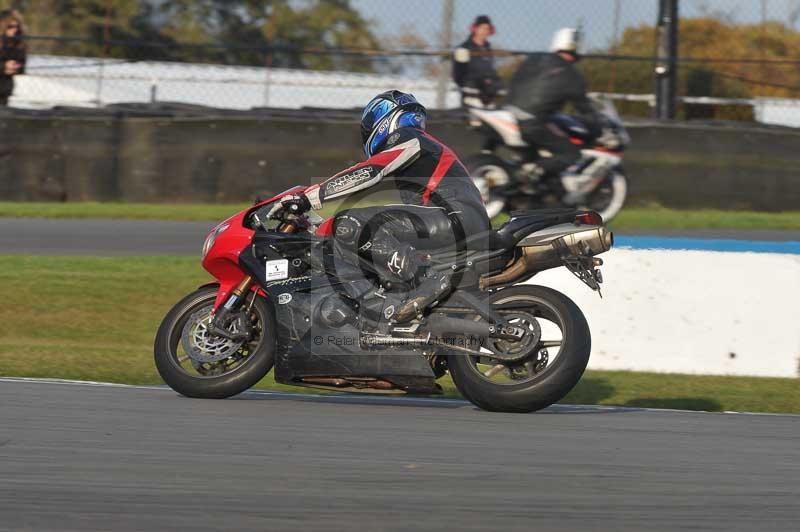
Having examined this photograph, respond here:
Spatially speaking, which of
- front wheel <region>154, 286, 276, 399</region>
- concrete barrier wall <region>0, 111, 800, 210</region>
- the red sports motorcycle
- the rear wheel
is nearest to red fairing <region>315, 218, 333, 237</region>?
the red sports motorcycle

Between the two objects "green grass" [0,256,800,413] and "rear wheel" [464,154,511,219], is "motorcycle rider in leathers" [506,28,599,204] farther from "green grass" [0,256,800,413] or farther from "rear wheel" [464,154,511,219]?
"green grass" [0,256,800,413]

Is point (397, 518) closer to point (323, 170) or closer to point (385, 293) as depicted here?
point (385, 293)

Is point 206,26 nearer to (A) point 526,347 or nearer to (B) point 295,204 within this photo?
(B) point 295,204

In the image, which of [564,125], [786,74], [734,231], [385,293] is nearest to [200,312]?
[385,293]

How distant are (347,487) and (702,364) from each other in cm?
419

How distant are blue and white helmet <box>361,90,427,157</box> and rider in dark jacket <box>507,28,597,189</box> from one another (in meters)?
6.54

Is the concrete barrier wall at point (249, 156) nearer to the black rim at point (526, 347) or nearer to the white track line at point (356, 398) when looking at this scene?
the white track line at point (356, 398)

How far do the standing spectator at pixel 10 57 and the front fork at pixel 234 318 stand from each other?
9.62 m

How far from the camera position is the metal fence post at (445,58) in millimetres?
14867

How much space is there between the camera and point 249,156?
14391 mm

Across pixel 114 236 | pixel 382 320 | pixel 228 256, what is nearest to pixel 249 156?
pixel 114 236

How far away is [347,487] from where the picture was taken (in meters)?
4.52

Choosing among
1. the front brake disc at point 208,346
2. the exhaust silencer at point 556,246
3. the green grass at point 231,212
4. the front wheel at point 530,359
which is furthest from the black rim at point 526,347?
the green grass at point 231,212

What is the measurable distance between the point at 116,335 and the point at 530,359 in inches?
171
